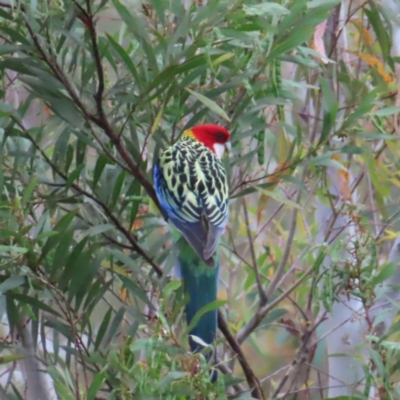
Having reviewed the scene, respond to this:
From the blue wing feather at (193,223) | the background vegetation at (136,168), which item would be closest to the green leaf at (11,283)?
the background vegetation at (136,168)

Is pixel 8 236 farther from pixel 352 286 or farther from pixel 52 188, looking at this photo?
pixel 352 286

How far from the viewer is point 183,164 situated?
1.83 m

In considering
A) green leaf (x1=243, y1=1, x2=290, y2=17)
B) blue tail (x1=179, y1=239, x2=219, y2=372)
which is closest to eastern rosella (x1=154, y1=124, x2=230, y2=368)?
blue tail (x1=179, y1=239, x2=219, y2=372)

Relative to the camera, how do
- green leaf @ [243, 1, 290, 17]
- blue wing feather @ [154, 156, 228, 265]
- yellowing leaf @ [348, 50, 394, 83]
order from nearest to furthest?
1. green leaf @ [243, 1, 290, 17]
2. blue wing feather @ [154, 156, 228, 265]
3. yellowing leaf @ [348, 50, 394, 83]

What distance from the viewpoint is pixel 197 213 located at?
5.56 feet

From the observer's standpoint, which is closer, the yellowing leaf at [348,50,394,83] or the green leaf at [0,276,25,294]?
the green leaf at [0,276,25,294]

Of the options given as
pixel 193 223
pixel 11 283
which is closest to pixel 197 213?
pixel 193 223

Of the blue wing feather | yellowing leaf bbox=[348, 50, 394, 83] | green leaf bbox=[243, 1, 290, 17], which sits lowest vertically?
the blue wing feather

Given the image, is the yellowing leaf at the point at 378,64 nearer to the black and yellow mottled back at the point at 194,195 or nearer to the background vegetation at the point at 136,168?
the background vegetation at the point at 136,168

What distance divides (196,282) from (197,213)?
0.48ft

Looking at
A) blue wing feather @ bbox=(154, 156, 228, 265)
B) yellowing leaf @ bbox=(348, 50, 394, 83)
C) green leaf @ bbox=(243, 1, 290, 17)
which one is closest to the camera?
green leaf @ bbox=(243, 1, 290, 17)

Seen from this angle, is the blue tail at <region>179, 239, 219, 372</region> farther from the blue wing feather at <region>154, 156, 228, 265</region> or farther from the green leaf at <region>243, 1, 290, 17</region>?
the green leaf at <region>243, 1, 290, 17</region>

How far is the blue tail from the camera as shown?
1.60 metres

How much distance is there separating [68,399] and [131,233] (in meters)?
0.48
